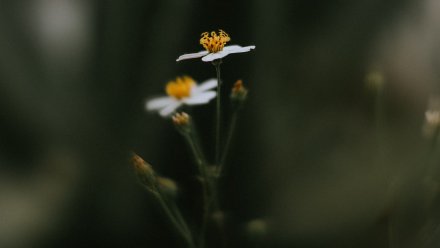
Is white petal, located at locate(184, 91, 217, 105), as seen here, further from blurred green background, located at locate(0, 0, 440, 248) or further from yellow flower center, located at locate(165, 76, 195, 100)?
blurred green background, located at locate(0, 0, 440, 248)

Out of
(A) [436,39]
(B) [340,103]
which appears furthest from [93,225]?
(A) [436,39]

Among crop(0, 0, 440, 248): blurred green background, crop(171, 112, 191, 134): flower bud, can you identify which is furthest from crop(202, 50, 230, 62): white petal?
crop(0, 0, 440, 248): blurred green background

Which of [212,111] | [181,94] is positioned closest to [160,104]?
[181,94]

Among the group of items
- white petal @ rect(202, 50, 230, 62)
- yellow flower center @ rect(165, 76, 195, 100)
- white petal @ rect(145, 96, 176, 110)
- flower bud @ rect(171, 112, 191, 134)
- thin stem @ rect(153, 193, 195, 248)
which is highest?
white petal @ rect(202, 50, 230, 62)

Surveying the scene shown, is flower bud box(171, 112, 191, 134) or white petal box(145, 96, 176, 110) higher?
white petal box(145, 96, 176, 110)

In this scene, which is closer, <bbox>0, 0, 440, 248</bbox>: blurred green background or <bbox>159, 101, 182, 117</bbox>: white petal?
<bbox>159, 101, 182, 117</bbox>: white petal

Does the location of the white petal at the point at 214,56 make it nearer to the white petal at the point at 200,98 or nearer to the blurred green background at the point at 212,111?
the white petal at the point at 200,98

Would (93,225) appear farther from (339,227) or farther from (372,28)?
(372,28)

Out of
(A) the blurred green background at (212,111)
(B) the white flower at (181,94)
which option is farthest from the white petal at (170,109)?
(A) the blurred green background at (212,111)
